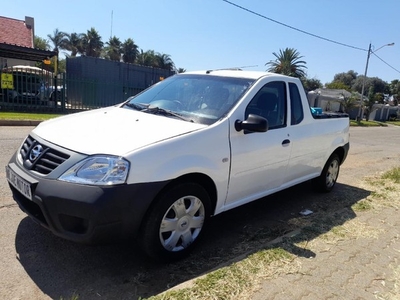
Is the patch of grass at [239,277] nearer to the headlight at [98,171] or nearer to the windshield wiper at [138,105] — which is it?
the headlight at [98,171]

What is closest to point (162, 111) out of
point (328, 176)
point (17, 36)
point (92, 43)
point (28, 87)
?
point (328, 176)

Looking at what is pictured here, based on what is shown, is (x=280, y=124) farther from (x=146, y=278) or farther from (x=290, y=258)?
(x=146, y=278)

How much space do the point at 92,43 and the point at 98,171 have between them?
70.5 metres

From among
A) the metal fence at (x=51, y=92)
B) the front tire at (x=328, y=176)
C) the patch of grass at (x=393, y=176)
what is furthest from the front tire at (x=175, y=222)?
the metal fence at (x=51, y=92)

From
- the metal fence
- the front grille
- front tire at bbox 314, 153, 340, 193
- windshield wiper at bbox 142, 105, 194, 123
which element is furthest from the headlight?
the metal fence

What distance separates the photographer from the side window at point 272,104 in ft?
12.6

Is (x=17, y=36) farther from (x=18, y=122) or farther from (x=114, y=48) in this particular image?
(x=114, y=48)

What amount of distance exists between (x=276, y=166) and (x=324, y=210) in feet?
4.65

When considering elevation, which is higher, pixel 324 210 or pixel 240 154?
pixel 240 154

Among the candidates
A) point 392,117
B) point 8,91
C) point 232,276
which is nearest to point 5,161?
point 232,276

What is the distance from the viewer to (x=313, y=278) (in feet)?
9.47

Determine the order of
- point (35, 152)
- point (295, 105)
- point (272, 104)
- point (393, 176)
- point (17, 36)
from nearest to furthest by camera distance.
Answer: point (35, 152) < point (272, 104) < point (295, 105) < point (393, 176) < point (17, 36)

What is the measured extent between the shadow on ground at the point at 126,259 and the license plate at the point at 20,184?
0.63 meters

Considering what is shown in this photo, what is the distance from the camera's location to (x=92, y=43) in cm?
6662
